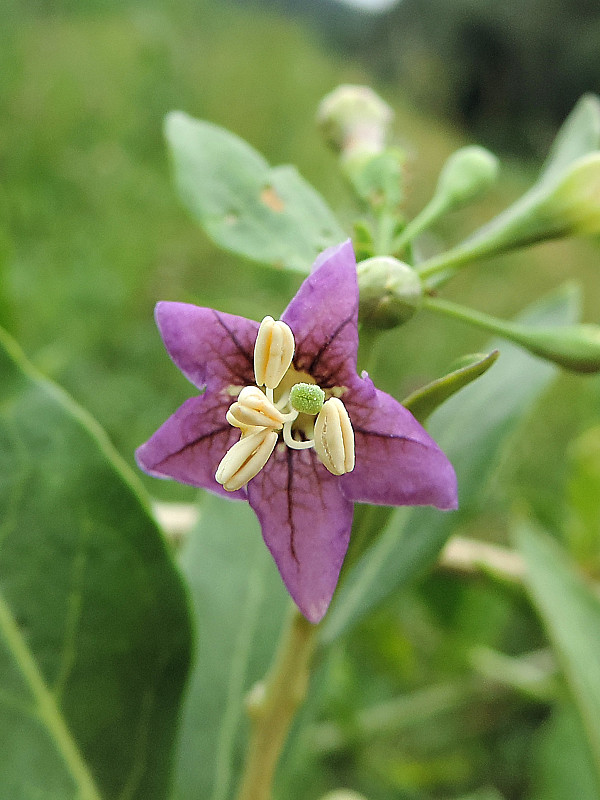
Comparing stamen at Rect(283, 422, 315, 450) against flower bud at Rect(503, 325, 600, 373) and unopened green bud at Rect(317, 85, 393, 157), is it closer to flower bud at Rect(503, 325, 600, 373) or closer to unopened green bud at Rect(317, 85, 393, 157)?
flower bud at Rect(503, 325, 600, 373)

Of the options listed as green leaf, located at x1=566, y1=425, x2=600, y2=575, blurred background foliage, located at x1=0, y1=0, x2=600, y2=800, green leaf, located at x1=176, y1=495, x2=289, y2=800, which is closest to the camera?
green leaf, located at x1=176, y1=495, x2=289, y2=800

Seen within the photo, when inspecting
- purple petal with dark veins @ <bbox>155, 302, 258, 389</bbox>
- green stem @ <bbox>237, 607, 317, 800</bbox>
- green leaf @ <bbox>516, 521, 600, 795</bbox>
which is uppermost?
purple petal with dark veins @ <bbox>155, 302, 258, 389</bbox>

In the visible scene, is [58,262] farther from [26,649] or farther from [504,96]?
[504,96]

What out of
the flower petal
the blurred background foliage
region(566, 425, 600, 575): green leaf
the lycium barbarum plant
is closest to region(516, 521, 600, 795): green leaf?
the blurred background foliage

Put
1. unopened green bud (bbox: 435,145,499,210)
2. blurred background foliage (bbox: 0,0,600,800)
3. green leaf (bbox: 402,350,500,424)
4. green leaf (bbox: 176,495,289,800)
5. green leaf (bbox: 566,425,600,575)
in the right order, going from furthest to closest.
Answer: blurred background foliage (bbox: 0,0,600,800)
green leaf (bbox: 566,425,600,575)
green leaf (bbox: 176,495,289,800)
unopened green bud (bbox: 435,145,499,210)
green leaf (bbox: 402,350,500,424)

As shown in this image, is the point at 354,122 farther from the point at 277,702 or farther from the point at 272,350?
the point at 277,702

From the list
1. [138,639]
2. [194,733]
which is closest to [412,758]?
[194,733]

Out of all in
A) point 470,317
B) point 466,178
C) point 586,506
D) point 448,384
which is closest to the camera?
point 448,384

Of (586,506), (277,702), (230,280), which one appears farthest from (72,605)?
(230,280)

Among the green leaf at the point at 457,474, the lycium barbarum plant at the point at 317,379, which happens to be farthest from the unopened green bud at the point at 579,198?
the green leaf at the point at 457,474
